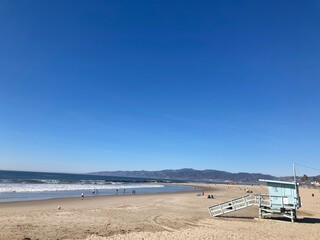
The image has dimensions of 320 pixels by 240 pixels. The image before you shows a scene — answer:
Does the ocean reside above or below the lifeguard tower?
below

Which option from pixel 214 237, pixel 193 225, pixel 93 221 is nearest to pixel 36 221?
pixel 93 221

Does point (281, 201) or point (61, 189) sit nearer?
point (281, 201)

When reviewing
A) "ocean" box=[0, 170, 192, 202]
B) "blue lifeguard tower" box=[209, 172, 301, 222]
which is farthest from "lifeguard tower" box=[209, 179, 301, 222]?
"ocean" box=[0, 170, 192, 202]

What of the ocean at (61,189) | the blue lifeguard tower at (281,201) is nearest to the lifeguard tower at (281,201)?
the blue lifeguard tower at (281,201)

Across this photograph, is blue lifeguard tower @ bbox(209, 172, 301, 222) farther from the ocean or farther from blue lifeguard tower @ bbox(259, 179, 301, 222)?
the ocean

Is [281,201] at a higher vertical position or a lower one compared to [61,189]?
higher

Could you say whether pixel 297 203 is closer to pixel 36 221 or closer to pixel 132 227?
pixel 132 227

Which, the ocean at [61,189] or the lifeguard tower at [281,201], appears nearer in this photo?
the lifeguard tower at [281,201]

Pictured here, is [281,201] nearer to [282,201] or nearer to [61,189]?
[282,201]

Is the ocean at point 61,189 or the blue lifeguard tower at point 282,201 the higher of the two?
the blue lifeguard tower at point 282,201

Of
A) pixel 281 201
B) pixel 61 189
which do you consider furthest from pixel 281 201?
pixel 61 189

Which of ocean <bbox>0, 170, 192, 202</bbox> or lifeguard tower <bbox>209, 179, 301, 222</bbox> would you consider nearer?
lifeguard tower <bbox>209, 179, 301, 222</bbox>

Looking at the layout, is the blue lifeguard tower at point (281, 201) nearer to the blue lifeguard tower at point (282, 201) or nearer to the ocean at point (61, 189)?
the blue lifeguard tower at point (282, 201)

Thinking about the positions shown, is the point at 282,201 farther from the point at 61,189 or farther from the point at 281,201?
the point at 61,189
